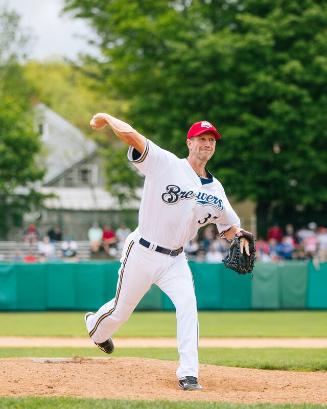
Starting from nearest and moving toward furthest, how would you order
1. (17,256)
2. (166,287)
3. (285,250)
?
(166,287)
(285,250)
(17,256)

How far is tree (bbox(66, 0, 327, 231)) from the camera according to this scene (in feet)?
103

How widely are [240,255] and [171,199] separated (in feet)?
3.18

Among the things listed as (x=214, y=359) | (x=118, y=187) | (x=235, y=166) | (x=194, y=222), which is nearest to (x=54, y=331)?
(x=214, y=359)

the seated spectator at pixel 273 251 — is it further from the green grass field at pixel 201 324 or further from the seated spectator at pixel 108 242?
the seated spectator at pixel 108 242

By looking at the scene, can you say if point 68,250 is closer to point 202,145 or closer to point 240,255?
point 240,255

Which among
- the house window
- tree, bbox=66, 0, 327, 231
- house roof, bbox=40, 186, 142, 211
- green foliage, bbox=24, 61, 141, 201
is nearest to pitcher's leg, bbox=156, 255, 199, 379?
tree, bbox=66, 0, 327, 231

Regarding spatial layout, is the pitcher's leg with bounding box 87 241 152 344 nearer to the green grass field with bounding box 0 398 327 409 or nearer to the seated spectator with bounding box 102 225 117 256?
the green grass field with bounding box 0 398 327 409

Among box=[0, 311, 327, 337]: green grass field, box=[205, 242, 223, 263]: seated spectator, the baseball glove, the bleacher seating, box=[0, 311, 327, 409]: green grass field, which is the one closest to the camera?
box=[0, 311, 327, 409]: green grass field

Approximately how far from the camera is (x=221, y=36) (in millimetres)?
31688

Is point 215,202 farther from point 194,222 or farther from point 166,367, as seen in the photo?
point 166,367

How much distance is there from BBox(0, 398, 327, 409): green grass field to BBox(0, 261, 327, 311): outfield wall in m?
15.0

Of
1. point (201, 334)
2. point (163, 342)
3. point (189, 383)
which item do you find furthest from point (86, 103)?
point (189, 383)

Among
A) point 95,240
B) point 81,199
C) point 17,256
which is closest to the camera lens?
point 17,256

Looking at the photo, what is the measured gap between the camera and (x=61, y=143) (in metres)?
56.8
